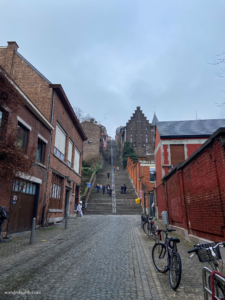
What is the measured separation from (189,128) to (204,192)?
12.4 meters

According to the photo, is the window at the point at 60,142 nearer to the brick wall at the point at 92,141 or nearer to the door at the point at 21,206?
the door at the point at 21,206

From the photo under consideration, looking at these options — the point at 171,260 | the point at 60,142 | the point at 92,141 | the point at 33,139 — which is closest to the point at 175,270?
the point at 171,260

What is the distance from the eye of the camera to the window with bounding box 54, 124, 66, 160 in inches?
623

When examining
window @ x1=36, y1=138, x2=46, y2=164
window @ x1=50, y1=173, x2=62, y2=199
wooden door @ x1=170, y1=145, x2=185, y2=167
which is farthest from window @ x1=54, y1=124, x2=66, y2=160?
wooden door @ x1=170, y1=145, x2=185, y2=167

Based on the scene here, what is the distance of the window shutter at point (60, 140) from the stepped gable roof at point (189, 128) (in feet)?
25.0

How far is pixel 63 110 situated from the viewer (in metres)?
17.1

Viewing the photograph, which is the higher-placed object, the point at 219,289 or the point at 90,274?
the point at 219,289

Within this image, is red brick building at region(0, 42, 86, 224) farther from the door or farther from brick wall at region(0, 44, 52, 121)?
the door

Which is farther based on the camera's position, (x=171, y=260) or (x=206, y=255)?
(x=171, y=260)

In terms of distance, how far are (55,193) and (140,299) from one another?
13.1 meters

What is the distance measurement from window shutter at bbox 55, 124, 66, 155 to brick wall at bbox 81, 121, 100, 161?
33.1 metres

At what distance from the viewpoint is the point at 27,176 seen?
32.3 feet

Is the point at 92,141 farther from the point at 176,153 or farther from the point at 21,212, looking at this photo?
the point at 21,212

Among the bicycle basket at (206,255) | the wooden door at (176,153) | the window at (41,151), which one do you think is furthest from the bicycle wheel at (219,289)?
the wooden door at (176,153)
